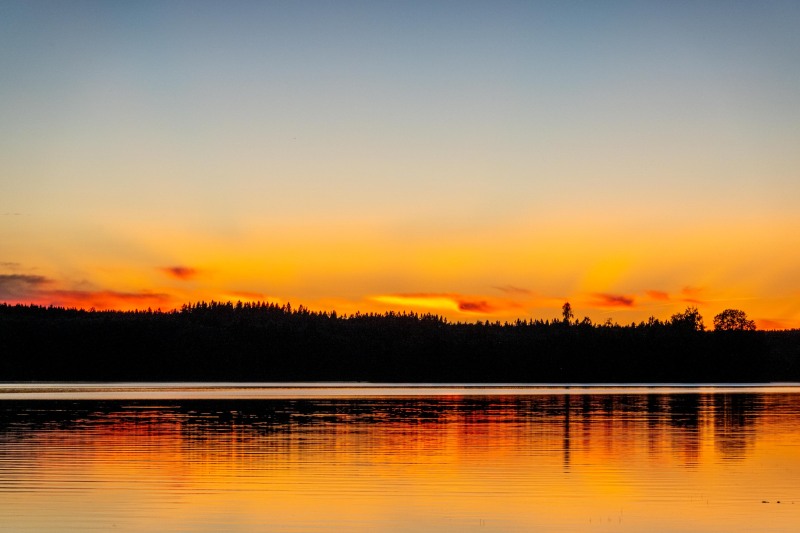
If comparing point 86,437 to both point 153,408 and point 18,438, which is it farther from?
point 153,408

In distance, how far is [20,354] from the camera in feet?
576

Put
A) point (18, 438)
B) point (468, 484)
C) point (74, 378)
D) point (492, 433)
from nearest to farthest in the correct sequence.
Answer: point (468, 484) < point (18, 438) < point (492, 433) < point (74, 378)

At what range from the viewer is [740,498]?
25.1 meters

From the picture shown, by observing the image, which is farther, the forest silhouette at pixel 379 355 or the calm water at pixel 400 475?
Result: the forest silhouette at pixel 379 355

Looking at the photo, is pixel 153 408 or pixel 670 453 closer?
pixel 670 453

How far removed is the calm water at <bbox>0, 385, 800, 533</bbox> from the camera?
2202cm

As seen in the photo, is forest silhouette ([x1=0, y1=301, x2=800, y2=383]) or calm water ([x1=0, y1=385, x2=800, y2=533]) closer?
calm water ([x1=0, y1=385, x2=800, y2=533])

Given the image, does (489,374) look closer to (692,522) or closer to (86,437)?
(86,437)

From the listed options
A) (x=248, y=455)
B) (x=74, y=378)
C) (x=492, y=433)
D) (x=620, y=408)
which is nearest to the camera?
(x=248, y=455)

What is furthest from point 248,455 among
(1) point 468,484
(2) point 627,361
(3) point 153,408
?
(2) point 627,361

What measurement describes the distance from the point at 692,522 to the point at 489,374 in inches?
6296

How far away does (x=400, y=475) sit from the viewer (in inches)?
1146

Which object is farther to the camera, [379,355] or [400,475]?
[379,355]

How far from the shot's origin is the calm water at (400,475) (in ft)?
72.2
